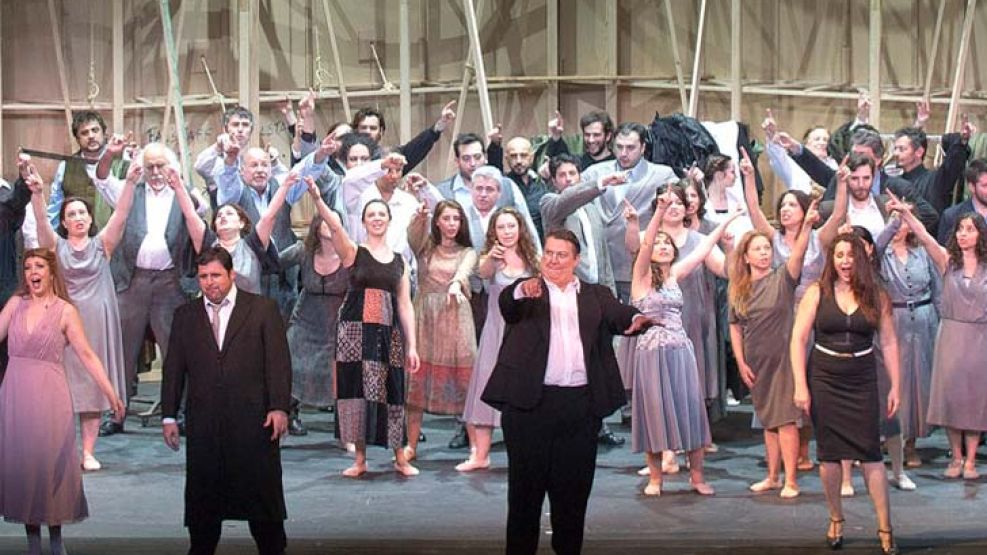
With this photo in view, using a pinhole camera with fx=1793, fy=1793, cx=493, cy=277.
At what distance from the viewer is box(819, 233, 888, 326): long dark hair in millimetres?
7082

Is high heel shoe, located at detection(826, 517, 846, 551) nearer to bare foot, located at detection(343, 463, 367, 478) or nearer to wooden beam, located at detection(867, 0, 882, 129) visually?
bare foot, located at detection(343, 463, 367, 478)

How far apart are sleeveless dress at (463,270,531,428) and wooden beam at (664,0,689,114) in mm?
4765

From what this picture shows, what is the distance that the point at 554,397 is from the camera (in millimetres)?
6445

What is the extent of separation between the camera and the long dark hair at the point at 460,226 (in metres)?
8.77

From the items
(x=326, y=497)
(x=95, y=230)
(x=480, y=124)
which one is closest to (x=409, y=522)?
(x=326, y=497)

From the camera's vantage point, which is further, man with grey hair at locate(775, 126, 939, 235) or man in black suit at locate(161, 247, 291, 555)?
man with grey hair at locate(775, 126, 939, 235)

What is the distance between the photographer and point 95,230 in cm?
920

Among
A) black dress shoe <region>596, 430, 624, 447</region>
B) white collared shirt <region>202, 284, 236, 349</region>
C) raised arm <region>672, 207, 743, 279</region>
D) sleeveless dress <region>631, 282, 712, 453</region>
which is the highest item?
raised arm <region>672, 207, 743, 279</region>

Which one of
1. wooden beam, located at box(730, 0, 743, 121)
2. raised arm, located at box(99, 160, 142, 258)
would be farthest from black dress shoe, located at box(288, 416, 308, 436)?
wooden beam, located at box(730, 0, 743, 121)

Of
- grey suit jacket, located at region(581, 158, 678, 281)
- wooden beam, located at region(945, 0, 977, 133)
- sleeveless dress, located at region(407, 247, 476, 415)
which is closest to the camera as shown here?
sleeveless dress, located at region(407, 247, 476, 415)

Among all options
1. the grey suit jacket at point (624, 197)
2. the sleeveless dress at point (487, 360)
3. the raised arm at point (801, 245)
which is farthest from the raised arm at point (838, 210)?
the sleeveless dress at point (487, 360)

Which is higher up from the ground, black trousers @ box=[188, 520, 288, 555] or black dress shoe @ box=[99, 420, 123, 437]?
black dress shoe @ box=[99, 420, 123, 437]

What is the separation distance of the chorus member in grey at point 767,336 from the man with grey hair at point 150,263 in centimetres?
292

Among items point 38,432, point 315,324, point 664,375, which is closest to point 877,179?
point 664,375
